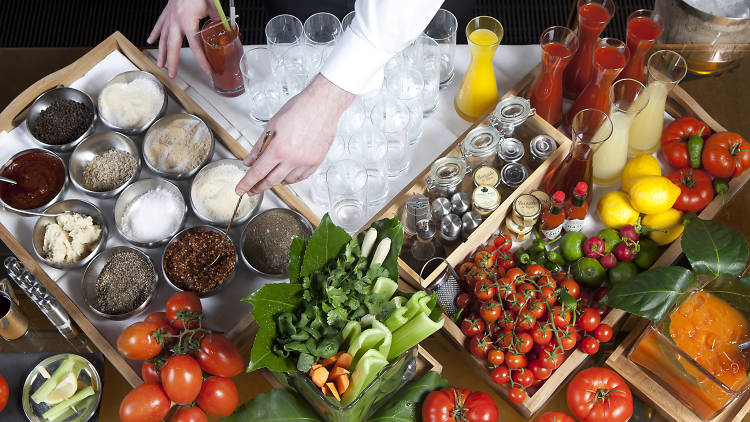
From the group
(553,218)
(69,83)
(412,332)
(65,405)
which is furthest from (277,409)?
(69,83)

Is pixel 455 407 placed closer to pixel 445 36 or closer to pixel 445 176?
pixel 445 176

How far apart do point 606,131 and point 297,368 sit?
80cm

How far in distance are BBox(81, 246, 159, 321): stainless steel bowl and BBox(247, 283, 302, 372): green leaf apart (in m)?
0.35

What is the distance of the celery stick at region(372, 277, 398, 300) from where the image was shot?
1.12 m

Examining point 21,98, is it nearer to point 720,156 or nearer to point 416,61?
point 416,61

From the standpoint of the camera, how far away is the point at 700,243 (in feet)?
4.09

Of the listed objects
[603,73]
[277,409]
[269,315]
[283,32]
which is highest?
[283,32]

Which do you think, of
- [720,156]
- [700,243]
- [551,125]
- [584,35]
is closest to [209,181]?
[551,125]

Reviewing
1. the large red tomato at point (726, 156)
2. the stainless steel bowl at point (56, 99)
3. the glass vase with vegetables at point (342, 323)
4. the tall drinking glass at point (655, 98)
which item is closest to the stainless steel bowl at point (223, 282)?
the glass vase with vegetables at point (342, 323)

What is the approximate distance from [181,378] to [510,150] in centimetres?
84

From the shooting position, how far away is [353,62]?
4.09ft

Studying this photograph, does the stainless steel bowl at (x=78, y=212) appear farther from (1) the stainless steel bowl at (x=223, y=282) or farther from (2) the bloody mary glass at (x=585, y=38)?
Result: (2) the bloody mary glass at (x=585, y=38)

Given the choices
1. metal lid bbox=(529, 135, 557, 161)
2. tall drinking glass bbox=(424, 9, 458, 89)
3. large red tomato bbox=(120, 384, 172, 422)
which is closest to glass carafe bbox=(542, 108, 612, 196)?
metal lid bbox=(529, 135, 557, 161)

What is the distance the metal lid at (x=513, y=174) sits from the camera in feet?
4.61
